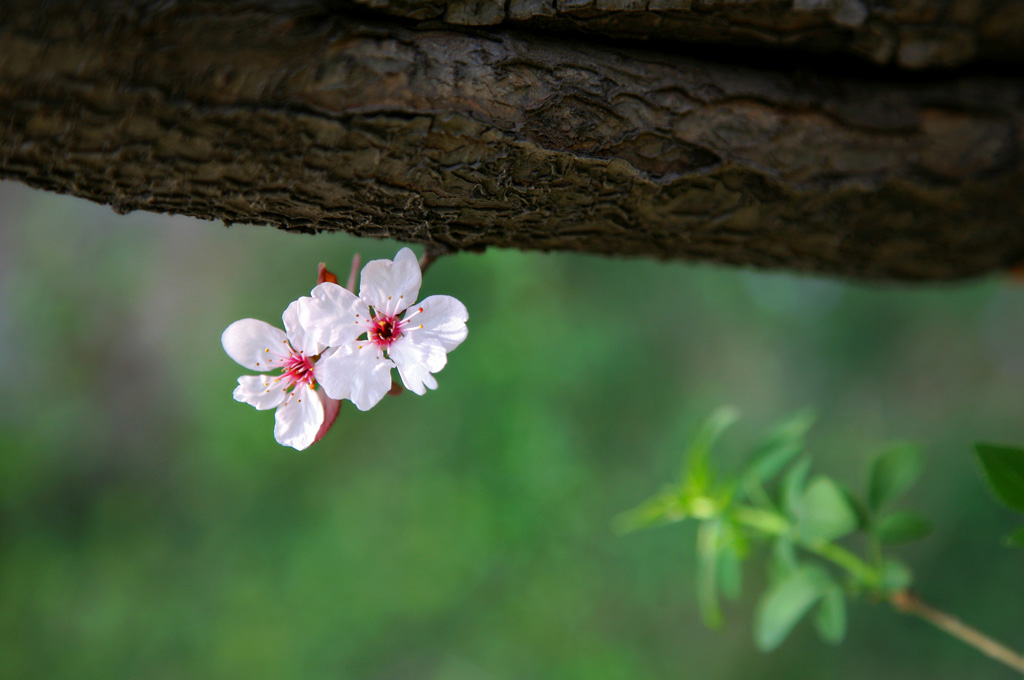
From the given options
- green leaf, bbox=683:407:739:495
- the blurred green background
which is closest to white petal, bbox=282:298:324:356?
green leaf, bbox=683:407:739:495

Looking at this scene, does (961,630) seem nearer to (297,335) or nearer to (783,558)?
(783,558)

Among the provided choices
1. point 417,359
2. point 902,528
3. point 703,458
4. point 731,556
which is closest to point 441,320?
point 417,359

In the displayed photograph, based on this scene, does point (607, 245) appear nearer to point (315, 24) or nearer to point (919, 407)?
point (315, 24)

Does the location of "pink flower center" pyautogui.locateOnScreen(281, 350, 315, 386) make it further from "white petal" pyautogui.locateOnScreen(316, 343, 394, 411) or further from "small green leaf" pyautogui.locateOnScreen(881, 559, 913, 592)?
"small green leaf" pyautogui.locateOnScreen(881, 559, 913, 592)

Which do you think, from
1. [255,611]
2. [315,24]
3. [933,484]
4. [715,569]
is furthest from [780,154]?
[255,611]

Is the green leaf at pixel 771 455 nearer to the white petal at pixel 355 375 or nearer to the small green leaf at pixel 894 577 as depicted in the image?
the small green leaf at pixel 894 577

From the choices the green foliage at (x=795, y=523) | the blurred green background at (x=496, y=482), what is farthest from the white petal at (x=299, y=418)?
the blurred green background at (x=496, y=482)

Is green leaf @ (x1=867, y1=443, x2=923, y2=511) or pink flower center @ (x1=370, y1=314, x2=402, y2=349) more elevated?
pink flower center @ (x1=370, y1=314, x2=402, y2=349)
